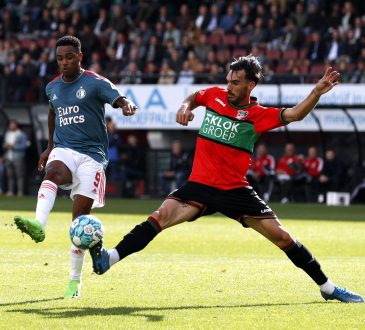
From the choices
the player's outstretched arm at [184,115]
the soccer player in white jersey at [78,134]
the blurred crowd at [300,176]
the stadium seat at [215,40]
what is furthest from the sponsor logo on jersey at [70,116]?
the stadium seat at [215,40]

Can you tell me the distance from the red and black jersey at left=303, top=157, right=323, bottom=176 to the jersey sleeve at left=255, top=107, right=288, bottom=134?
18816 mm

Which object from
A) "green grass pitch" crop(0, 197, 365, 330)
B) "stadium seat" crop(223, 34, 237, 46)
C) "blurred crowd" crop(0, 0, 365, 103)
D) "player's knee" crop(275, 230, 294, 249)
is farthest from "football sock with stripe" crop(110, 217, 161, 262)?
"stadium seat" crop(223, 34, 237, 46)

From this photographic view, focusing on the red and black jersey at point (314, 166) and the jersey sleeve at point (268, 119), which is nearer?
the jersey sleeve at point (268, 119)

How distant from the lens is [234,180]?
9.51 meters

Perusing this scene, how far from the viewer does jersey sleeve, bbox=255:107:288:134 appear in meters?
9.31

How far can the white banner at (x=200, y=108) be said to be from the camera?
27281 mm

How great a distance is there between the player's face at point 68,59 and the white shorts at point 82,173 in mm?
736

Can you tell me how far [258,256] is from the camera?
14000 millimetres

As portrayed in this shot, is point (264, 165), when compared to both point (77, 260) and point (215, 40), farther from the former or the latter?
point (77, 260)

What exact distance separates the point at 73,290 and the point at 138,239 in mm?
831

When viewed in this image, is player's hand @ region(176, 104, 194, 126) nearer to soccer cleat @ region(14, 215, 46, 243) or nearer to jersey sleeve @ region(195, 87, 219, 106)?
jersey sleeve @ region(195, 87, 219, 106)

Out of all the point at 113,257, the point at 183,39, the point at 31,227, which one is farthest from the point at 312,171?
the point at 31,227

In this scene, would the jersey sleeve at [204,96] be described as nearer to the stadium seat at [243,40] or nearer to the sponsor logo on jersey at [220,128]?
the sponsor logo on jersey at [220,128]

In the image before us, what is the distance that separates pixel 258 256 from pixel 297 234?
Answer: 161 inches
